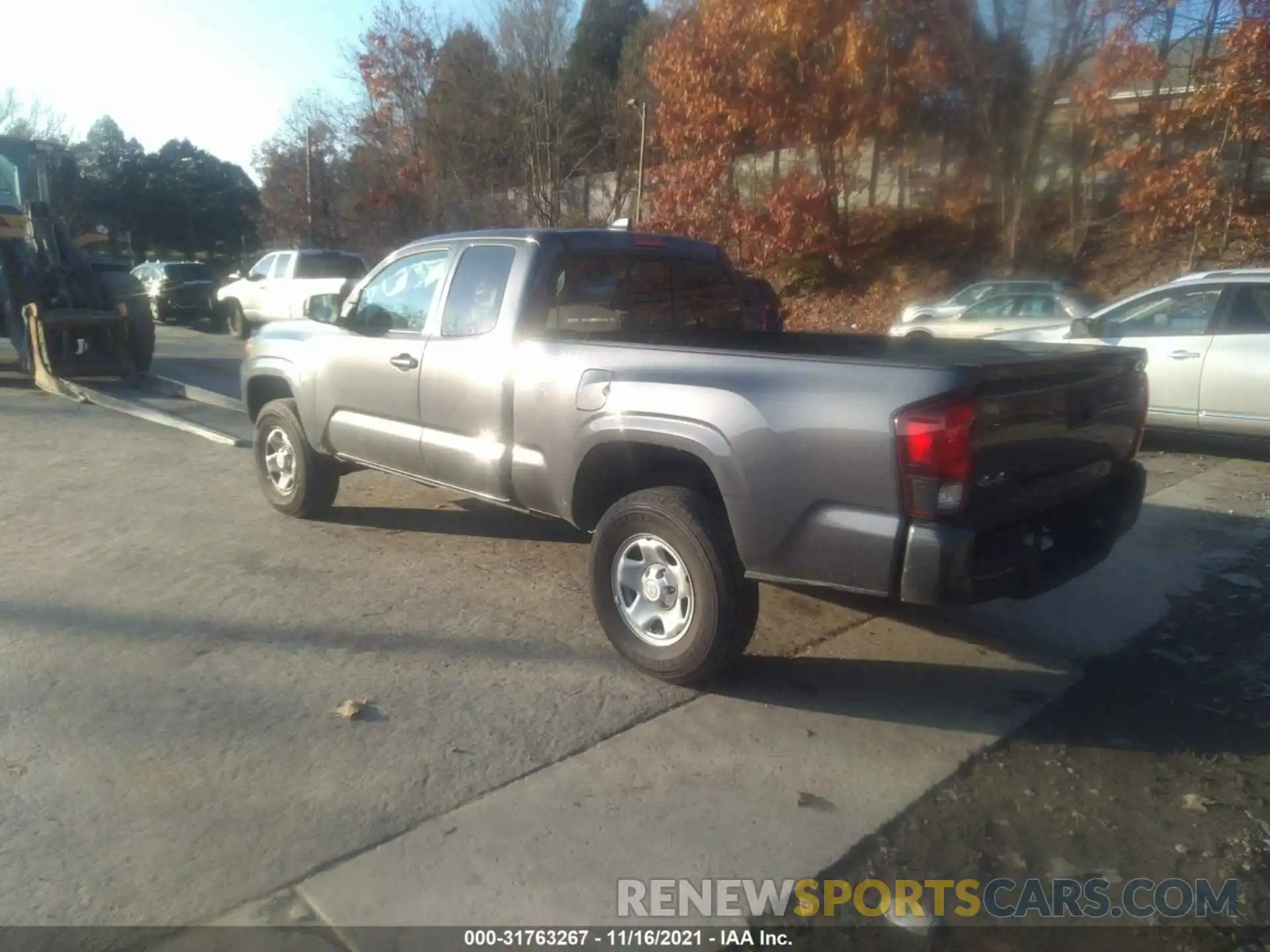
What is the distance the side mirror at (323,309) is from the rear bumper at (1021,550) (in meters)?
4.25

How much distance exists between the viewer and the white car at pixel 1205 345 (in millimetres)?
9117

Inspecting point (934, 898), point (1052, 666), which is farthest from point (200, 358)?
point (934, 898)

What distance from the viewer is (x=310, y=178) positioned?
Result: 35.9 meters

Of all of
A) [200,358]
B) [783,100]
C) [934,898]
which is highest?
[783,100]

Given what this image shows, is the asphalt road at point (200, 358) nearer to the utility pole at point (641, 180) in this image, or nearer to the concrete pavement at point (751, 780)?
the concrete pavement at point (751, 780)

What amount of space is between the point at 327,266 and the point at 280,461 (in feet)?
46.6

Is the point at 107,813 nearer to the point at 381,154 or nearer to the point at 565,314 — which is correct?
the point at 565,314

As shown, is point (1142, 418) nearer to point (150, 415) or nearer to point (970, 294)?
point (150, 415)

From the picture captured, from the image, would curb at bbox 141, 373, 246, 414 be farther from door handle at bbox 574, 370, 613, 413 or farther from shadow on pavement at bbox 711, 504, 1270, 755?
shadow on pavement at bbox 711, 504, 1270, 755

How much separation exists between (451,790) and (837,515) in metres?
1.71

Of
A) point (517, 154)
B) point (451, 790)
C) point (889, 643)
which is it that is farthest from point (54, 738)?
point (517, 154)

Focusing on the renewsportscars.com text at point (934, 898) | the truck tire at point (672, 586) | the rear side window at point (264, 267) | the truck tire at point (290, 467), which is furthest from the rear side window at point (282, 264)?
the renewsportscars.com text at point (934, 898)

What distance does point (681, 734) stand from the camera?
4.25 metres

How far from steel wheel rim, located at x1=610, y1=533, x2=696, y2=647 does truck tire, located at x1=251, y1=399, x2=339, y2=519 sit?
2.98 meters
